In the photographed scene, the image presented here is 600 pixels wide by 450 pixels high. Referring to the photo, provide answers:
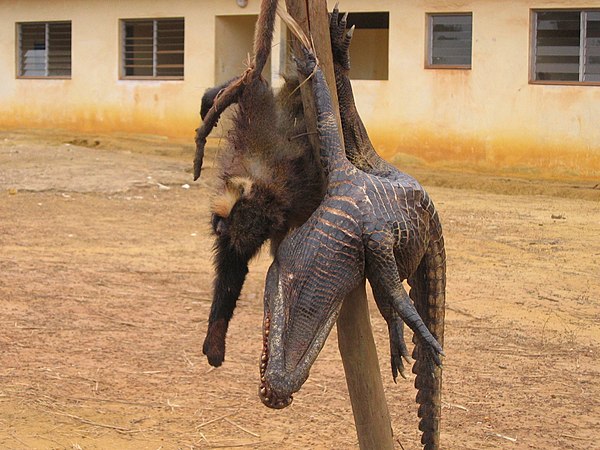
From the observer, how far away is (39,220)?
32.7ft

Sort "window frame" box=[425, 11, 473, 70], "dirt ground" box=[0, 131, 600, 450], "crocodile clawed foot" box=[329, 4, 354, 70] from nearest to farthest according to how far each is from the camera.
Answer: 1. "crocodile clawed foot" box=[329, 4, 354, 70]
2. "dirt ground" box=[0, 131, 600, 450]
3. "window frame" box=[425, 11, 473, 70]

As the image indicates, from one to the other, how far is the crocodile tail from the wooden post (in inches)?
5.8

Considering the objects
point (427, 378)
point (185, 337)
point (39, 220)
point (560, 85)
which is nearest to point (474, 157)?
point (560, 85)

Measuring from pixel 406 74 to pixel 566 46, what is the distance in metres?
2.31

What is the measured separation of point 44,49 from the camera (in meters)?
18.9

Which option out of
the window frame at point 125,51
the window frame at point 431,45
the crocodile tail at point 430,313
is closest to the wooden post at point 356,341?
the crocodile tail at point 430,313

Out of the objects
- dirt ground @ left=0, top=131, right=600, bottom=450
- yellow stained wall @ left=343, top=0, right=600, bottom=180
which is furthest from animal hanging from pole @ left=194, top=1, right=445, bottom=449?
yellow stained wall @ left=343, top=0, right=600, bottom=180

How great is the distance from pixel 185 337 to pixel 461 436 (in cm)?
211

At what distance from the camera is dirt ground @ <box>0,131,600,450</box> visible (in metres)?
4.69

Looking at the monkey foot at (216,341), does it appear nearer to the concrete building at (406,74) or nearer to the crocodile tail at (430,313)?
the crocodile tail at (430,313)

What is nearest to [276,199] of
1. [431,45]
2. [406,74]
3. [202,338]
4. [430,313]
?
[430,313]

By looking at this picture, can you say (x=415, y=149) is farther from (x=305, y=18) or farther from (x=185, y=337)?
(x=305, y=18)

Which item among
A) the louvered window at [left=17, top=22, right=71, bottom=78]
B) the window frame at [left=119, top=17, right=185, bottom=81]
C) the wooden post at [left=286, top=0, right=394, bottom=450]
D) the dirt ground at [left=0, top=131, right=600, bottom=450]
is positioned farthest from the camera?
the louvered window at [left=17, top=22, right=71, bottom=78]

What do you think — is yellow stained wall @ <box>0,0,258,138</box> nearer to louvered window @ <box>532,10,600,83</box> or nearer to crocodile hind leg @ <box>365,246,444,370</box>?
louvered window @ <box>532,10,600,83</box>
